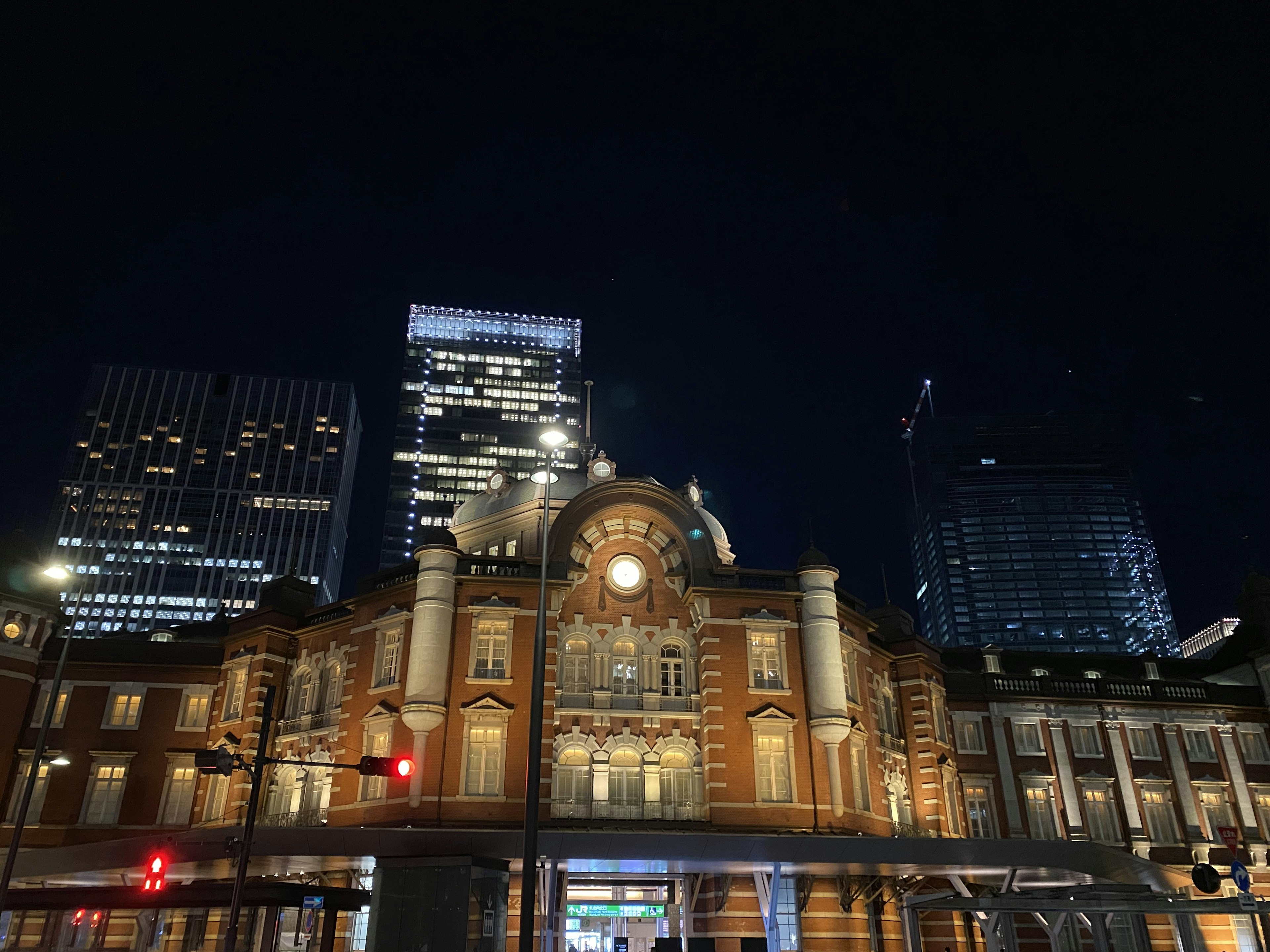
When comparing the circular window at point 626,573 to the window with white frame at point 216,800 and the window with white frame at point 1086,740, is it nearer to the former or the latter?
the window with white frame at point 216,800

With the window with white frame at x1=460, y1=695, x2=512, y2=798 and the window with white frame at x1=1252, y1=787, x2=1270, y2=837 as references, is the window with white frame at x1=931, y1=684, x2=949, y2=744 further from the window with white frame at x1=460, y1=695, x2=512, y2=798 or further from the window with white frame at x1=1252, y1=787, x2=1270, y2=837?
the window with white frame at x1=460, y1=695, x2=512, y2=798

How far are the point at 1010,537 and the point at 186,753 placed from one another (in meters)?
163

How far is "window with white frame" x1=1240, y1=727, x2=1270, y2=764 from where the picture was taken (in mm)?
49969

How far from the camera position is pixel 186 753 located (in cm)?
Result: 4266

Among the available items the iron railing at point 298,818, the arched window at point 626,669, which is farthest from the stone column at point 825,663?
the iron railing at point 298,818

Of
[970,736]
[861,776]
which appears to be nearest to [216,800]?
[861,776]

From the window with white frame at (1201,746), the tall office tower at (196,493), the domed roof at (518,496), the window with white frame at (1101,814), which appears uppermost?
the tall office tower at (196,493)

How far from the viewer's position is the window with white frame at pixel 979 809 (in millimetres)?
45969

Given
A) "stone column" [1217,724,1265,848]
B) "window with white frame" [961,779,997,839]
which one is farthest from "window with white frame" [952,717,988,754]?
"stone column" [1217,724,1265,848]

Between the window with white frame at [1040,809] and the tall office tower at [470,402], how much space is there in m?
96.9

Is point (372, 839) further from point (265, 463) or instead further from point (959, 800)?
point (265, 463)

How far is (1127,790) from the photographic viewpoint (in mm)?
47906

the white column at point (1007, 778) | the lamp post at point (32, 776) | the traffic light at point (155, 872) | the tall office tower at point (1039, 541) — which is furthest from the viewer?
the tall office tower at point (1039, 541)

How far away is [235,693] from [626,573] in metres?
18.9
